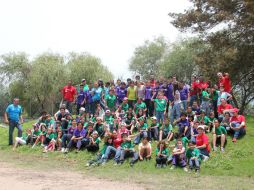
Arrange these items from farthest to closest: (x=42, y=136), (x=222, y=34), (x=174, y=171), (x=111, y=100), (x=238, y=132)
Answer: (x=222, y=34) < (x=111, y=100) < (x=42, y=136) < (x=238, y=132) < (x=174, y=171)

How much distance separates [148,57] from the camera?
5512 centimetres

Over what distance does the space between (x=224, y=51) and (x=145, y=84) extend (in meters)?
7.62

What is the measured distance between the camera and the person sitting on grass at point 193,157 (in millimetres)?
13081

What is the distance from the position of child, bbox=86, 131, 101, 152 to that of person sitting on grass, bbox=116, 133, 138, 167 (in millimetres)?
1532

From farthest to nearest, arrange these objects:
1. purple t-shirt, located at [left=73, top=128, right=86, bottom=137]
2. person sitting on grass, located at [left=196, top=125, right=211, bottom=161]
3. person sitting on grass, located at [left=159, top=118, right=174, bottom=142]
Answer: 1. purple t-shirt, located at [left=73, top=128, right=86, bottom=137]
2. person sitting on grass, located at [left=159, top=118, right=174, bottom=142]
3. person sitting on grass, located at [left=196, top=125, right=211, bottom=161]

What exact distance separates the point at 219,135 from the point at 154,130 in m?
2.73

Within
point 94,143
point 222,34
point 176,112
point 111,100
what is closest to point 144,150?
point 94,143

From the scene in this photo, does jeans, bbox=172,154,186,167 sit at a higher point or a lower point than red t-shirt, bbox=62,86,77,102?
lower

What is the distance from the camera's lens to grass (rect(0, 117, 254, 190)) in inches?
437

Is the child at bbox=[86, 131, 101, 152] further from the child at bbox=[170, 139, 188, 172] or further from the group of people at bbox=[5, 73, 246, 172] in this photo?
the child at bbox=[170, 139, 188, 172]

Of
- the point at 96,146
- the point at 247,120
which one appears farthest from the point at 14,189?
the point at 247,120

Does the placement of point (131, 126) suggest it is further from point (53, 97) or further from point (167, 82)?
point (53, 97)

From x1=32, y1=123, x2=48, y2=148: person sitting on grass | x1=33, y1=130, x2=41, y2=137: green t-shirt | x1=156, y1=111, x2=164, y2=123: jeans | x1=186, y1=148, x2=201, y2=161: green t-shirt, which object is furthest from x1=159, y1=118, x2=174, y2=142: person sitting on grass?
x1=33, y1=130, x2=41, y2=137: green t-shirt

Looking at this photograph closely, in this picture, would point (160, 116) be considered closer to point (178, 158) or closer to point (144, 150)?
point (144, 150)
